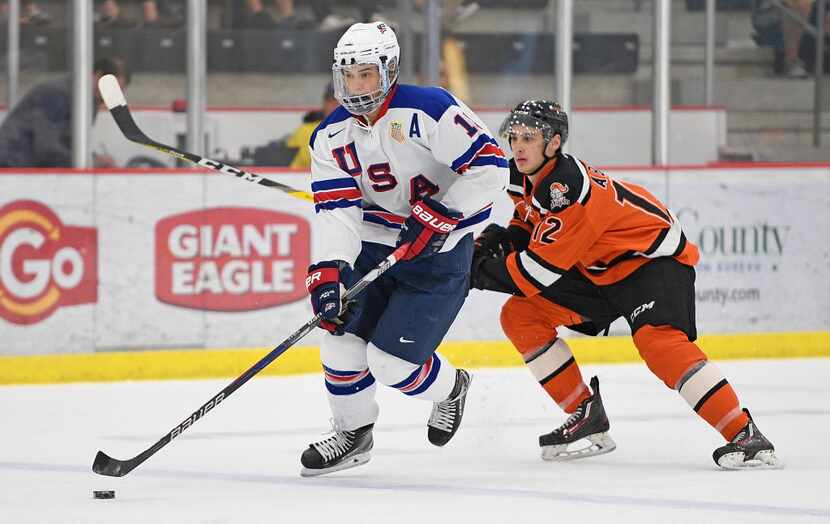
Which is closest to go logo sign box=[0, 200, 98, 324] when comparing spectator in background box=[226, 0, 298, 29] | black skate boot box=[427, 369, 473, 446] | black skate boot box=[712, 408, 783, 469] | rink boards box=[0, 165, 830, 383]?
rink boards box=[0, 165, 830, 383]

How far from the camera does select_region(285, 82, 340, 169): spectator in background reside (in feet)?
19.5

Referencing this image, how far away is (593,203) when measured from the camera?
3.63 metres

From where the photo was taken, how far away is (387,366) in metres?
3.49

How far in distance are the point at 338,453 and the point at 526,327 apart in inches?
23.6

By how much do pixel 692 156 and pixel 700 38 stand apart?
54 cm

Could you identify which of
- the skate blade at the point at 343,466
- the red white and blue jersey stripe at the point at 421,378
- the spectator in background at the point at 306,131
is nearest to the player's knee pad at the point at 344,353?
the red white and blue jersey stripe at the point at 421,378

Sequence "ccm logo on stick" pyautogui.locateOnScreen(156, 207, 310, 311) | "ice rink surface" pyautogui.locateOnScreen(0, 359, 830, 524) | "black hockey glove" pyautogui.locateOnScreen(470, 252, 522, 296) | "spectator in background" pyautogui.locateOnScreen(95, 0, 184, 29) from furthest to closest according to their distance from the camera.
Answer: "spectator in background" pyautogui.locateOnScreen(95, 0, 184, 29) → "ccm logo on stick" pyautogui.locateOnScreen(156, 207, 310, 311) → "black hockey glove" pyautogui.locateOnScreen(470, 252, 522, 296) → "ice rink surface" pyautogui.locateOnScreen(0, 359, 830, 524)

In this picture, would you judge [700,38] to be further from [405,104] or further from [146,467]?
[146,467]

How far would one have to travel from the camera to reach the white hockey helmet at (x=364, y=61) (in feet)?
11.1

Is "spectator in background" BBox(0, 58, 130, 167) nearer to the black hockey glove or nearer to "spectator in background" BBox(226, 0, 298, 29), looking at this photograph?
"spectator in background" BBox(226, 0, 298, 29)

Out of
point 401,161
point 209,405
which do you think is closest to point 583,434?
point 401,161

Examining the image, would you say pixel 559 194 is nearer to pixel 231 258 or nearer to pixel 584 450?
pixel 584 450

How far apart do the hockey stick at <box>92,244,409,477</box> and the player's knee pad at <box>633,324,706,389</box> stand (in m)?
0.64

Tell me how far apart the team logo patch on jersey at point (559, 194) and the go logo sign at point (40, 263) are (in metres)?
2.33
